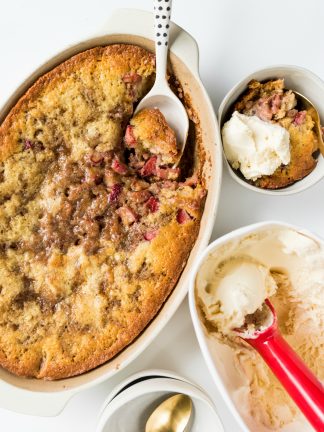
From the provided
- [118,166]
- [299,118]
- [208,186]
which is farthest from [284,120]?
[118,166]

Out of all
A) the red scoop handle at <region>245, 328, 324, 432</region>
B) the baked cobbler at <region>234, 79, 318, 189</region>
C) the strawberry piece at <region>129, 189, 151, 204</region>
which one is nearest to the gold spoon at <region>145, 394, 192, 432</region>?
the red scoop handle at <region>245, 328, 324, 432</region>

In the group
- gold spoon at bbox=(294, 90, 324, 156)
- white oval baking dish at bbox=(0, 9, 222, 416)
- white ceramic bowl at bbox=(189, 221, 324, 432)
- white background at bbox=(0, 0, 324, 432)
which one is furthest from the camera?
white background at bbox=(0, 0, 324, 432)

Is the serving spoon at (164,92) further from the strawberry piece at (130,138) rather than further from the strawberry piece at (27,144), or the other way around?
the strawberry piece at (27,144)

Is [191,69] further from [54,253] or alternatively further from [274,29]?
[54,253]

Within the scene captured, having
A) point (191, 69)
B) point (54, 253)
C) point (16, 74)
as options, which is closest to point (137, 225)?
point (54, 253)

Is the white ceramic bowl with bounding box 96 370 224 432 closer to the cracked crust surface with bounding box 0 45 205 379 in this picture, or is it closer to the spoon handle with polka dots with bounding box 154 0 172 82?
the cracked crust surface with bounding box 0 45 205 379

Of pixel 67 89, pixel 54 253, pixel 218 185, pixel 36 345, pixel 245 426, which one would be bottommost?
pixel 245 426
